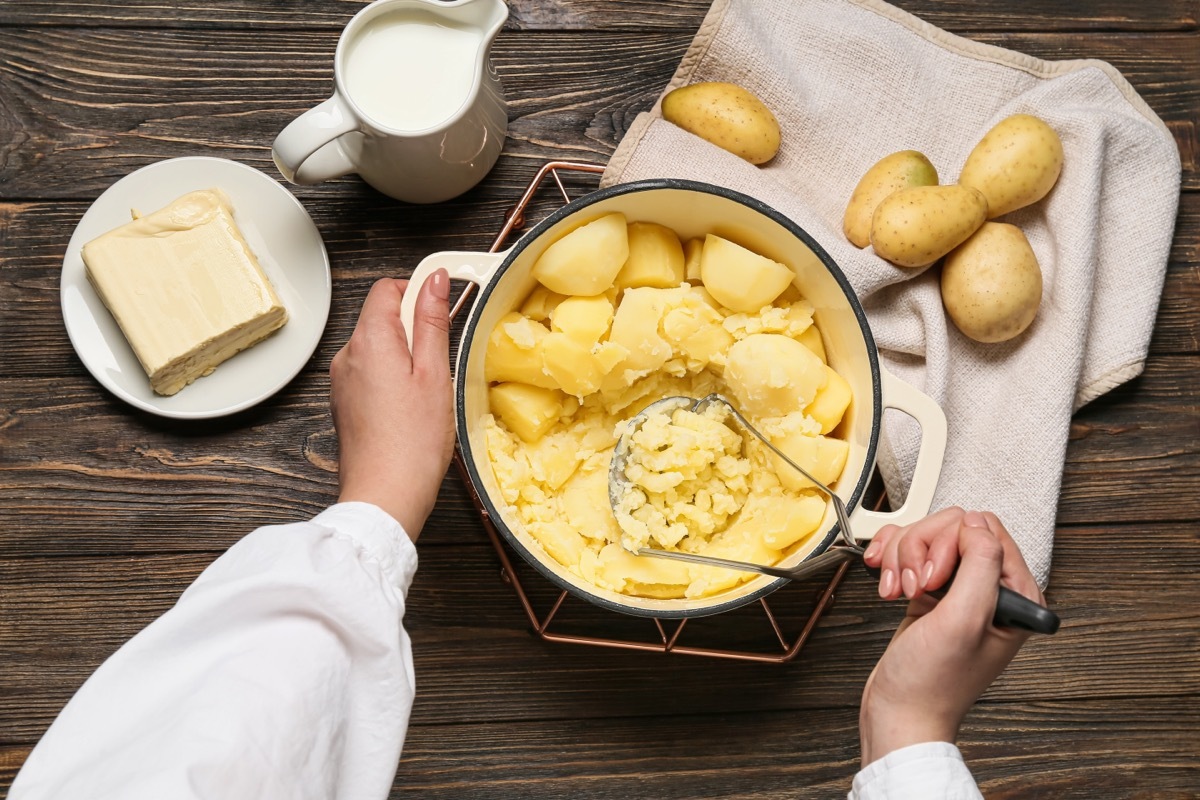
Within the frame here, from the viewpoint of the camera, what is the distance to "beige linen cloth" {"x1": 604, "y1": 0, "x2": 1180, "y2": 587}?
3.15ft

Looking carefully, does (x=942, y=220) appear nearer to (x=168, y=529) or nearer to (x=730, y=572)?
(x=730, y=572)

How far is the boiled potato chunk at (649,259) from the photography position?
0.87 metres

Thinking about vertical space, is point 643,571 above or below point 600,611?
above

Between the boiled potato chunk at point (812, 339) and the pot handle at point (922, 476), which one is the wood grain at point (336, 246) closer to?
Result: the boiled potato chunk at point (812, 339)

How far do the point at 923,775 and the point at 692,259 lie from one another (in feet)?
1.71

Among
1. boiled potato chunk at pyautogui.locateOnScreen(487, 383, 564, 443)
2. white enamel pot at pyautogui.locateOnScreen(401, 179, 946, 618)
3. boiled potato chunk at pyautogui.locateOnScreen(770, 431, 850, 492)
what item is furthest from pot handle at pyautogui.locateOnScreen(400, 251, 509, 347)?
boiled potato chunk at pyautogui.locateOnScreen(770, 431, 850, 492)

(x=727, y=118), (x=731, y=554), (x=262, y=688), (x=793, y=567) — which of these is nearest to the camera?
(x=262, y=688)

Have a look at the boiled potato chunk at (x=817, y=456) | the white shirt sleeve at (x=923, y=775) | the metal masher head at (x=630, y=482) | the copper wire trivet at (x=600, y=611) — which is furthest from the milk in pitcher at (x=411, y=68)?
the white shirt sleeve at (x=923, y=775)

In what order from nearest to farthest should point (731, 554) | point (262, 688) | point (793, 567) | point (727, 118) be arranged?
point (262, 688), point (793, 567), point (731, 554), point (727, 118)

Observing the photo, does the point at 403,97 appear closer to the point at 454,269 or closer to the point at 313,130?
the point at 313,130

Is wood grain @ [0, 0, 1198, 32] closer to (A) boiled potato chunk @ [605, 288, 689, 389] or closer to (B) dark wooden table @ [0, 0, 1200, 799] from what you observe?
(B) dark wooden table @ [0, 0, 1200, 799]

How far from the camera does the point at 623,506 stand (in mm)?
867

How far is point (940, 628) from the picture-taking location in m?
0.69

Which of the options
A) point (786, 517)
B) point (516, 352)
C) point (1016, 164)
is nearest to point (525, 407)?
point (516, 352)
